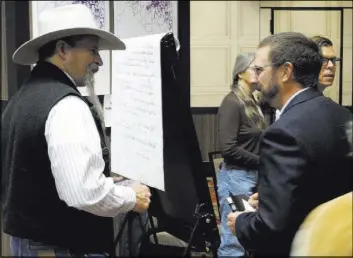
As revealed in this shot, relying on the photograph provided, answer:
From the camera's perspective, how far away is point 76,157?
1724 mm

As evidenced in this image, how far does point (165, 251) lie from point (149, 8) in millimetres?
1328

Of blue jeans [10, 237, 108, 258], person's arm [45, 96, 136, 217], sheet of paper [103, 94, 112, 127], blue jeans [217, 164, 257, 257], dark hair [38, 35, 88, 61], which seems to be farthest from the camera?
blue jeans [217, 164, 257, 257]

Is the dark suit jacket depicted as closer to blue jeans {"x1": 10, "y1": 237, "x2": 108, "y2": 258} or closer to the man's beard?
blue jeans {"x1": 10, "y1": 237, "x2": 108, "y2": 258}

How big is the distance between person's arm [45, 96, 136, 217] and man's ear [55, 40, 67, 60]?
26 cm

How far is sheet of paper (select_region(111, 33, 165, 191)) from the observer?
6.45 feet

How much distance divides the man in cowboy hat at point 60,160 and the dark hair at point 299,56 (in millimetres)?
607

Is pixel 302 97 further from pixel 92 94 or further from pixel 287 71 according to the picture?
pixel 92 94

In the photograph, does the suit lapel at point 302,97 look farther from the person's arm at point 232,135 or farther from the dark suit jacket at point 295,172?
the person's arm at point 232,135

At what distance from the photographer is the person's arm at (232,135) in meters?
2.67

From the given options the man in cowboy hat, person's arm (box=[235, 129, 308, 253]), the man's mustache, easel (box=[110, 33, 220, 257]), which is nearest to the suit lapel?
person's arm (box=[235, 129, 308, 253])

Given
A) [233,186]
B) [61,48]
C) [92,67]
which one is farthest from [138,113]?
[233,186]

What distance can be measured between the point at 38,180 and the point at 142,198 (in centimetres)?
35

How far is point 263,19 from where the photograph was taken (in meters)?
2.92

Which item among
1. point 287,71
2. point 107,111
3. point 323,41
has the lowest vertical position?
point 107,111
